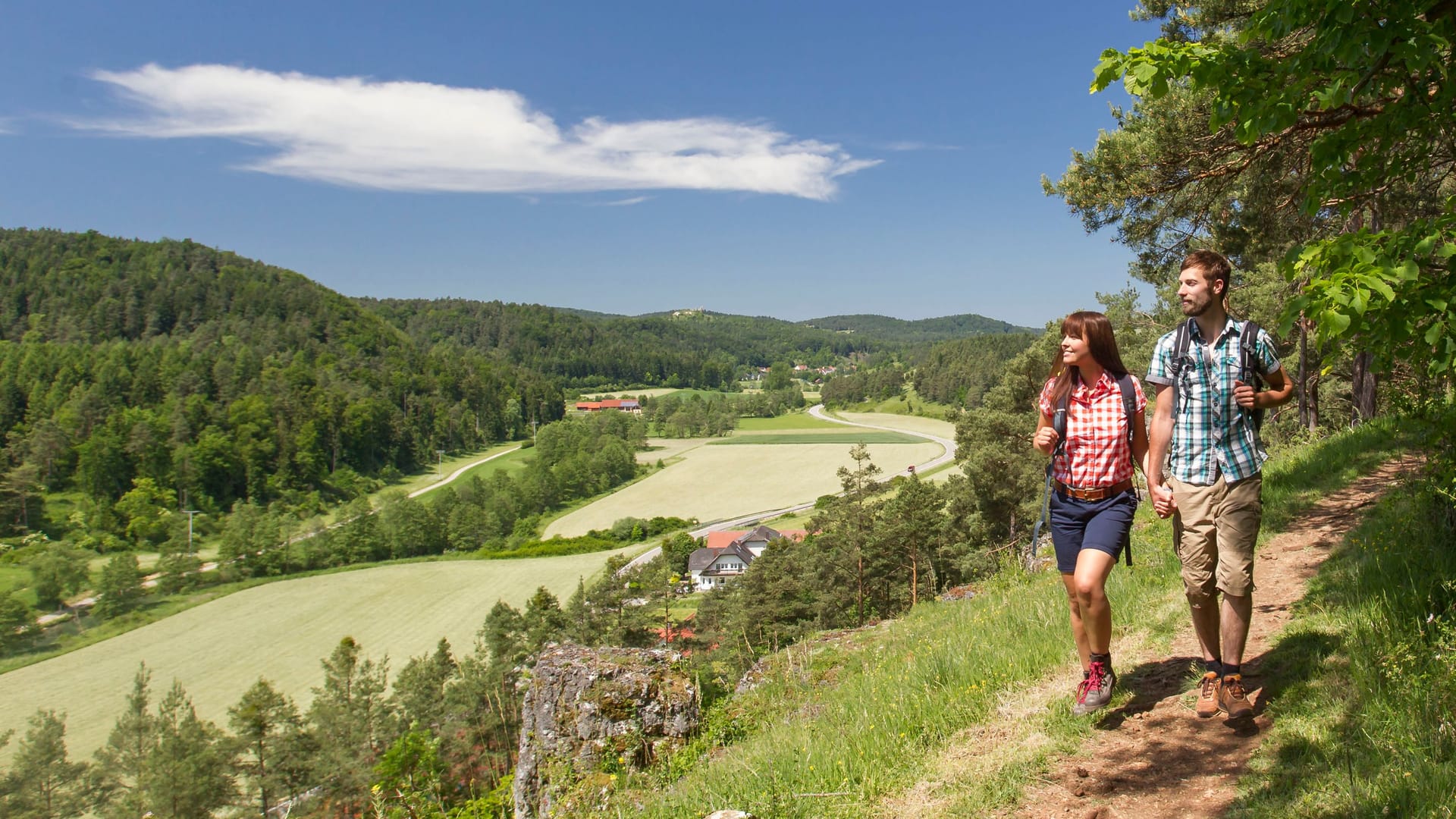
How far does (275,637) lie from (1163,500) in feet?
142

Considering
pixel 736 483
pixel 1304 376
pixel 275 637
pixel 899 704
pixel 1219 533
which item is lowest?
pixel 275 637

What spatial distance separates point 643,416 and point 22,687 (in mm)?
97756

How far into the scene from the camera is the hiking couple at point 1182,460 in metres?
3.21

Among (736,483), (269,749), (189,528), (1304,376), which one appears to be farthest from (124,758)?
(736,483)

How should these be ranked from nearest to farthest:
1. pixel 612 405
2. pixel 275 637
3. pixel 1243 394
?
pixel 1243 394 < pixel 275 637 < pixel 612 405

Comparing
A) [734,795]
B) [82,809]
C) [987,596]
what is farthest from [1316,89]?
[82,809]

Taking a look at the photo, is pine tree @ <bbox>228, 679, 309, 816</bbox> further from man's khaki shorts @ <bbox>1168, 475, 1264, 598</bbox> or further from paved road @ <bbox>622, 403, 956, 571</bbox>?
man's khaki shorts @ <bbox>1168, 475, 1264, 598</bbox>

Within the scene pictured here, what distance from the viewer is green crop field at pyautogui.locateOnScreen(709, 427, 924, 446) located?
8981 cm

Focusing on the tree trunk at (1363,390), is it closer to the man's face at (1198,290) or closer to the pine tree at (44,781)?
the man's face at (1198,290)

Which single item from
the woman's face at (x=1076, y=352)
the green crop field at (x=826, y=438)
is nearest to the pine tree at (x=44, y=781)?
the woman's face at (x=1076, y=352)

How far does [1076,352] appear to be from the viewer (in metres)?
3.51

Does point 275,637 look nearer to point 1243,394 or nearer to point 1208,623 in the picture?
point 1208,623

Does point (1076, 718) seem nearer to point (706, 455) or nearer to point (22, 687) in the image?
point (22, 687)

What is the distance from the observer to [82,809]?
2477 cm
